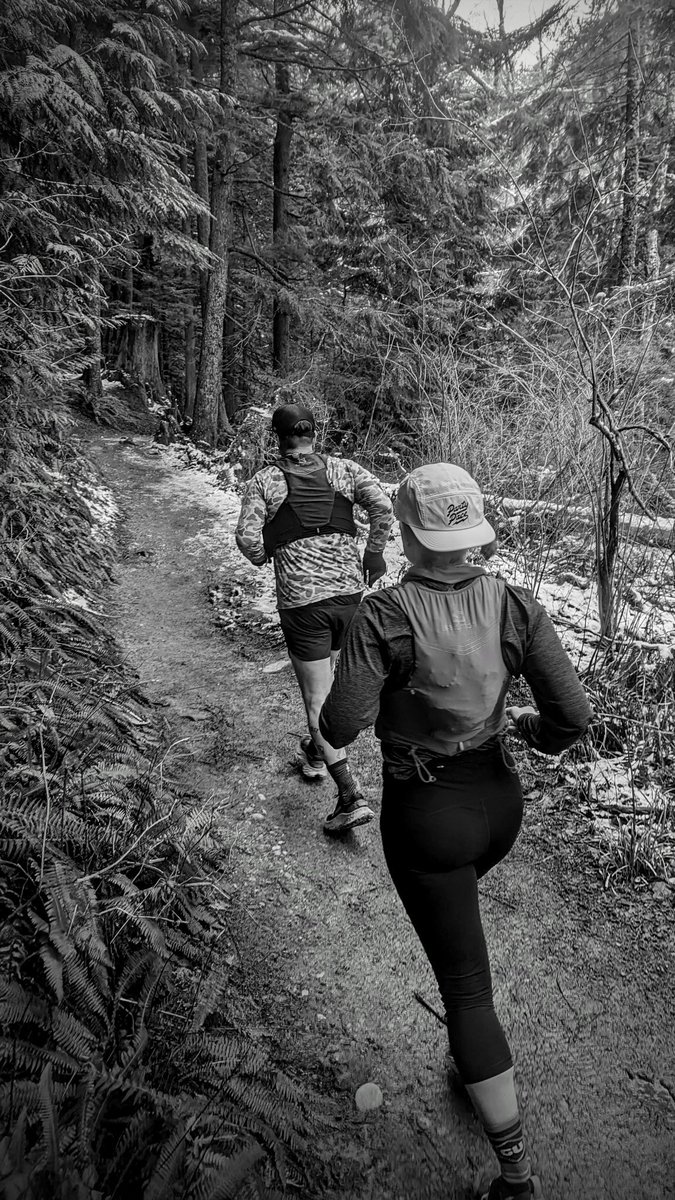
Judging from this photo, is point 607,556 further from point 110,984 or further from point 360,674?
point 110,984

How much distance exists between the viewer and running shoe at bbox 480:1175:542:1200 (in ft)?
5.77

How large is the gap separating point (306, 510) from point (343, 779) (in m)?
1.52

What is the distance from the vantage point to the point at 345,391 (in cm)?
1202

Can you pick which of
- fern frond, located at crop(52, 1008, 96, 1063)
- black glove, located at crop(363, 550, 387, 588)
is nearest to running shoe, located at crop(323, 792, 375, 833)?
black glove, located at crop(363, 550, 387, 588)

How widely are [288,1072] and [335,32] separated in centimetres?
1611

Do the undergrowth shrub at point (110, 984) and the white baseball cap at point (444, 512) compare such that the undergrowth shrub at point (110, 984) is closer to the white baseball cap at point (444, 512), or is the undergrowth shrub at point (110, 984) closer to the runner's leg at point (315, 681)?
the runner's leg at point (315, 681)

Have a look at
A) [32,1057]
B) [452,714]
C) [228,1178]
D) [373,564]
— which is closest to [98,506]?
[373,564]

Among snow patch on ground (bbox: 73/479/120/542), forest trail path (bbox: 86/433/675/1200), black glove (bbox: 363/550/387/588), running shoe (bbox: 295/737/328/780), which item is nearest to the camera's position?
forest trail path (bbox: 86/433/675/1200)

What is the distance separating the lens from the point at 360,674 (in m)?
1.80

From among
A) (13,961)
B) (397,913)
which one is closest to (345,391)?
(397,913)

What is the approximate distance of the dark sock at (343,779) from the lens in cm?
344

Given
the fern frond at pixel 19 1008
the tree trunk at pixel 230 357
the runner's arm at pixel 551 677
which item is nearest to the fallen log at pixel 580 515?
the runner's arm at pixel 551 677

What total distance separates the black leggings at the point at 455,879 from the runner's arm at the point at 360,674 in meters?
0.25

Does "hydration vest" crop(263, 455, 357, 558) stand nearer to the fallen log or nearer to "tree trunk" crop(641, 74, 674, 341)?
the fallen log
